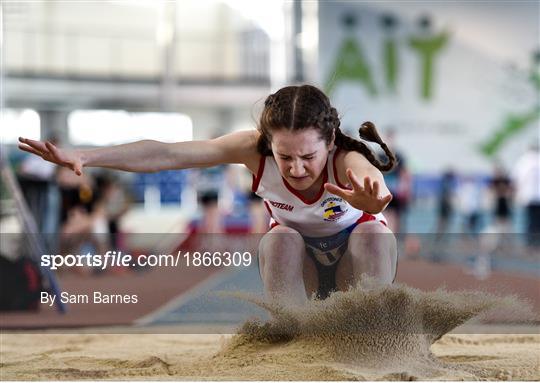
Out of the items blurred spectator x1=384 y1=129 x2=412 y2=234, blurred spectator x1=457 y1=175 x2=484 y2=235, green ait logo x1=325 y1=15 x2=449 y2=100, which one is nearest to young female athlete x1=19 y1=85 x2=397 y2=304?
blurred spectator x1=384 y1=129 x2=412 y2=234

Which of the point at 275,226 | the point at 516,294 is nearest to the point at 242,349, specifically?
the point at 275,226

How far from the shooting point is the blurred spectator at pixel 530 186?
1170 centimetres

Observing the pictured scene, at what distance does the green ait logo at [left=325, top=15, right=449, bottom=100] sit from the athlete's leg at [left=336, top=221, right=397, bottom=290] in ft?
25.7

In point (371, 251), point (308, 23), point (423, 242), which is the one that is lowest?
point (423, 242)

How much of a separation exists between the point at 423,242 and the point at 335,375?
27.0 ft

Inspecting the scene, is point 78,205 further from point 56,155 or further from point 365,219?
point 56,155

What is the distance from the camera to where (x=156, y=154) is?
3449mm

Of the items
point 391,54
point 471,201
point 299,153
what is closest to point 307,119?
point 299,153

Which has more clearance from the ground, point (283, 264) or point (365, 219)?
point (365, 219)

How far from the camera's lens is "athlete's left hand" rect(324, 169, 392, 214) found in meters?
2.92

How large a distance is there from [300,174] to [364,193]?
1.30ft

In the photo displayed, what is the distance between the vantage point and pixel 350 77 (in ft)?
37.3

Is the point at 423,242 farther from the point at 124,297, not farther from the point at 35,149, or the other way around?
the point at 35,149

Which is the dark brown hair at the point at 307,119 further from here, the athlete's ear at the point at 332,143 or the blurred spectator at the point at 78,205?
the blurred spectator at the point at 78,205
